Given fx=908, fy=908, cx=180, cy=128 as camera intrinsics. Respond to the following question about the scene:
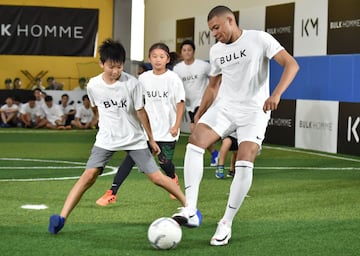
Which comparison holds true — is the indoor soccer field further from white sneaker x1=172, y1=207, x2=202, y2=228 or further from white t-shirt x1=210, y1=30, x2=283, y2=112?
white t-shirt x1=210, y1=30, x2=283, y2=112

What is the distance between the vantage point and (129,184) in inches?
464

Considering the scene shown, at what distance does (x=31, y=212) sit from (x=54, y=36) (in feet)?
72.0

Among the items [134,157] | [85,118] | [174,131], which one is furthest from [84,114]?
[134,157]

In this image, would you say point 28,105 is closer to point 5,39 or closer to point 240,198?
point 5,39

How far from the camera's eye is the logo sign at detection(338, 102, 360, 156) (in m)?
16.9

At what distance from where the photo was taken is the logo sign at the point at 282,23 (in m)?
19.6

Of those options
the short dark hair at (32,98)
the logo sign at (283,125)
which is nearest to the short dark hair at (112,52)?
the logo sign at (283,125)

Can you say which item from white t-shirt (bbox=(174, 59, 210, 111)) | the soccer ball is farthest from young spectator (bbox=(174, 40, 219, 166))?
the soccer ball

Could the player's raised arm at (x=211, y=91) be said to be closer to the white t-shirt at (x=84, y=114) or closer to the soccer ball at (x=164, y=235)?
the soccer ball at (x=164, y=235)

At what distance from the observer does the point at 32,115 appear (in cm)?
2533

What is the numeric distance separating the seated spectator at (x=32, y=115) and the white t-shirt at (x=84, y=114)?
3.15ft

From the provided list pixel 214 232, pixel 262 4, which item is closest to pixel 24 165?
pixel 214 232

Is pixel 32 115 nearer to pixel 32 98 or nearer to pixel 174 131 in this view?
pixel 32 98

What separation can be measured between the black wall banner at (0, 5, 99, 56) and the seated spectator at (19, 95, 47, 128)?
213 inches
